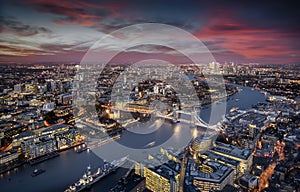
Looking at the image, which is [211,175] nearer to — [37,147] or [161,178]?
[161,178]

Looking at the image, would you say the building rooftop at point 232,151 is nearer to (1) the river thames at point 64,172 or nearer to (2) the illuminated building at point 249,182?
(2) the illuminated building at point 249,182

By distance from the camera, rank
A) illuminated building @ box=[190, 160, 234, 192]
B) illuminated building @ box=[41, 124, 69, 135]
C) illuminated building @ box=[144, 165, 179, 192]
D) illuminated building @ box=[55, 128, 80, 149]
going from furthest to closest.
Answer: illuminated building @ box=[41, 124, 69, 135], illuminated building @ box=[55, 128, 80, 149], illuminated building @ box=[190, 160, 234, 192], illuminated building @ box=[144, 165, 179, 192]

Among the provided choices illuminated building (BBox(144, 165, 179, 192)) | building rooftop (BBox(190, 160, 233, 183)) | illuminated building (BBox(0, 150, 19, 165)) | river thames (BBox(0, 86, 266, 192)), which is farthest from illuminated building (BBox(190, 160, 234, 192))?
illuminated building (BBox(0, 150, 19, 165))

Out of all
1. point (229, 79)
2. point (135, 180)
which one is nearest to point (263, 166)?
point (135, 180)

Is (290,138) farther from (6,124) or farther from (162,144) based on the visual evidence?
(6,124)

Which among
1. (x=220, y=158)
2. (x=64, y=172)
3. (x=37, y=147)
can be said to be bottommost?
(x=64, y=172)

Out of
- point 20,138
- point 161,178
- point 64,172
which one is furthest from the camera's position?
point 20,138

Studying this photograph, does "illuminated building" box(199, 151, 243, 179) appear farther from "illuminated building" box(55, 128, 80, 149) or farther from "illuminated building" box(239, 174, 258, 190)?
"illuminated building" box(55, 128, 80, 149)

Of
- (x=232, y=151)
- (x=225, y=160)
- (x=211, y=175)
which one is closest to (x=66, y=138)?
(x=211, y=175)
